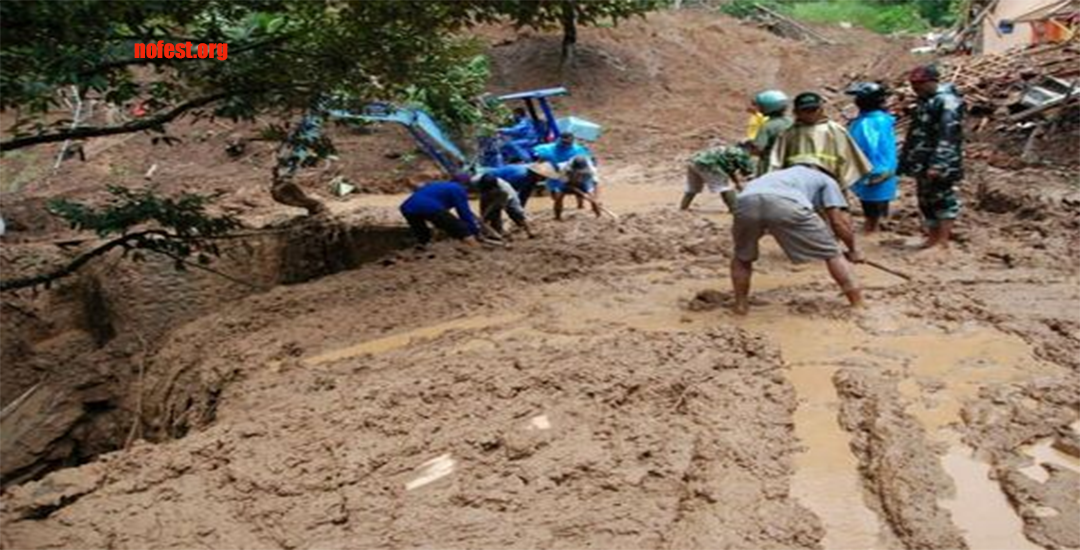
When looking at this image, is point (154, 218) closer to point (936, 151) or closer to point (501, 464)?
point (501, 464)

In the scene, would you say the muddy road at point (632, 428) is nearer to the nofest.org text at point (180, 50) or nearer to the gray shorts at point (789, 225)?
the gray shorts at point (789, 225)

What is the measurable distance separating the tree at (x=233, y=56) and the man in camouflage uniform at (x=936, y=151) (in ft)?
11.1

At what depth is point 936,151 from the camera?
6.76 meters

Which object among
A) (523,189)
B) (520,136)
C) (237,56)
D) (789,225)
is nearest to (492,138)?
(520,136)

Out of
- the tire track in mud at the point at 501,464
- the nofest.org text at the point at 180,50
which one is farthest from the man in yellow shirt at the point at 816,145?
the nofest.org text at the point at 180,50

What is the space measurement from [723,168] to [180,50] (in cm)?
528

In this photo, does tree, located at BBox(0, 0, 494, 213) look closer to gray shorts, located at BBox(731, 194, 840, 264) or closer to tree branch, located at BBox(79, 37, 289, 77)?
tree branch, located at BBox(79, 37, 289, 77)

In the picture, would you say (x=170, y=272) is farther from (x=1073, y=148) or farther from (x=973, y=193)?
(x=1073, y=148)

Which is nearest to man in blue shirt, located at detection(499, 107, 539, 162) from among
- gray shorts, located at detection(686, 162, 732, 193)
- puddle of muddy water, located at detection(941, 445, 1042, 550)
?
gray shorts, located at detection(686, 162, 732, 193)

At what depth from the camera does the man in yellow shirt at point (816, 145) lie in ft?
20.2

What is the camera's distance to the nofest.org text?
15.7 ft

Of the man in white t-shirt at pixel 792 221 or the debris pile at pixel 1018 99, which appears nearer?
the man in white t-shirt at pixel 792 221

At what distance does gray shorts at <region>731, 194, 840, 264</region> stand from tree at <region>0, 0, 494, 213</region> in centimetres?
186

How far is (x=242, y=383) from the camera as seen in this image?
5660 millimetres
